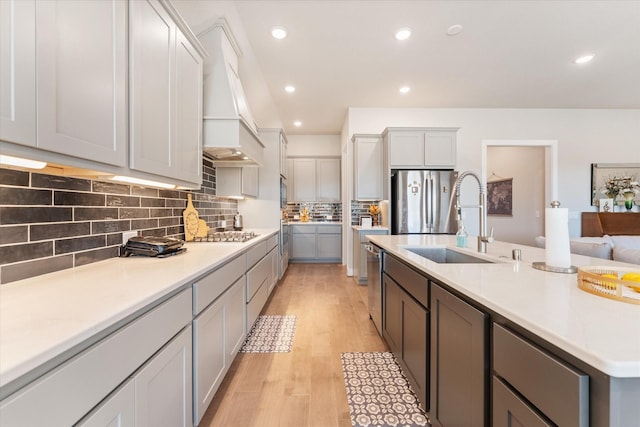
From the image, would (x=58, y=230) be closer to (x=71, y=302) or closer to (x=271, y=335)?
(x=71, y=302)

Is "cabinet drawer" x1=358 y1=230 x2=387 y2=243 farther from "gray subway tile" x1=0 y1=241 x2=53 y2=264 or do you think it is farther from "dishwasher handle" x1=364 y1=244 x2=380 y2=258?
"gray subway tile" x1=0 y1=241 x2=53 y2=264

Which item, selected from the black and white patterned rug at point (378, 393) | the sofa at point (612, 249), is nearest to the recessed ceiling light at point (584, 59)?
the sofa at point (612, 249)

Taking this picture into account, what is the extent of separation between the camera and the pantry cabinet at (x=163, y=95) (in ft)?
4.18

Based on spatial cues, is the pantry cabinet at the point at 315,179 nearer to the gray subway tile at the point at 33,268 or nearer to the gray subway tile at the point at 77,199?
the gray subway tile at the point at 77,199

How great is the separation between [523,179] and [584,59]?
106 inches

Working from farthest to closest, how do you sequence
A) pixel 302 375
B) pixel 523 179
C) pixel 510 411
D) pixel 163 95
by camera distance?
pixel 523 179, pixel 302 375, pixel 163 95, pixel 510 411

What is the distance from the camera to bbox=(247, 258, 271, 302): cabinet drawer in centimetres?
229

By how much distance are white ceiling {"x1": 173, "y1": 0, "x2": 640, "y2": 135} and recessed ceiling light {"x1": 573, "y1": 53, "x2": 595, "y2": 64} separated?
75 mm

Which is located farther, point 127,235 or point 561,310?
point 127,235

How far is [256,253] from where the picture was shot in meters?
2.58

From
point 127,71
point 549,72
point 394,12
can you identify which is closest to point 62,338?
point 127,71

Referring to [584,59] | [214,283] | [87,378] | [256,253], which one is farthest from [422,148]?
[87,378]

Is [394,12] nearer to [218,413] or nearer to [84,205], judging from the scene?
[84,205]

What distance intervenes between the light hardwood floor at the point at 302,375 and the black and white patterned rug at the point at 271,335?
0.20ft
